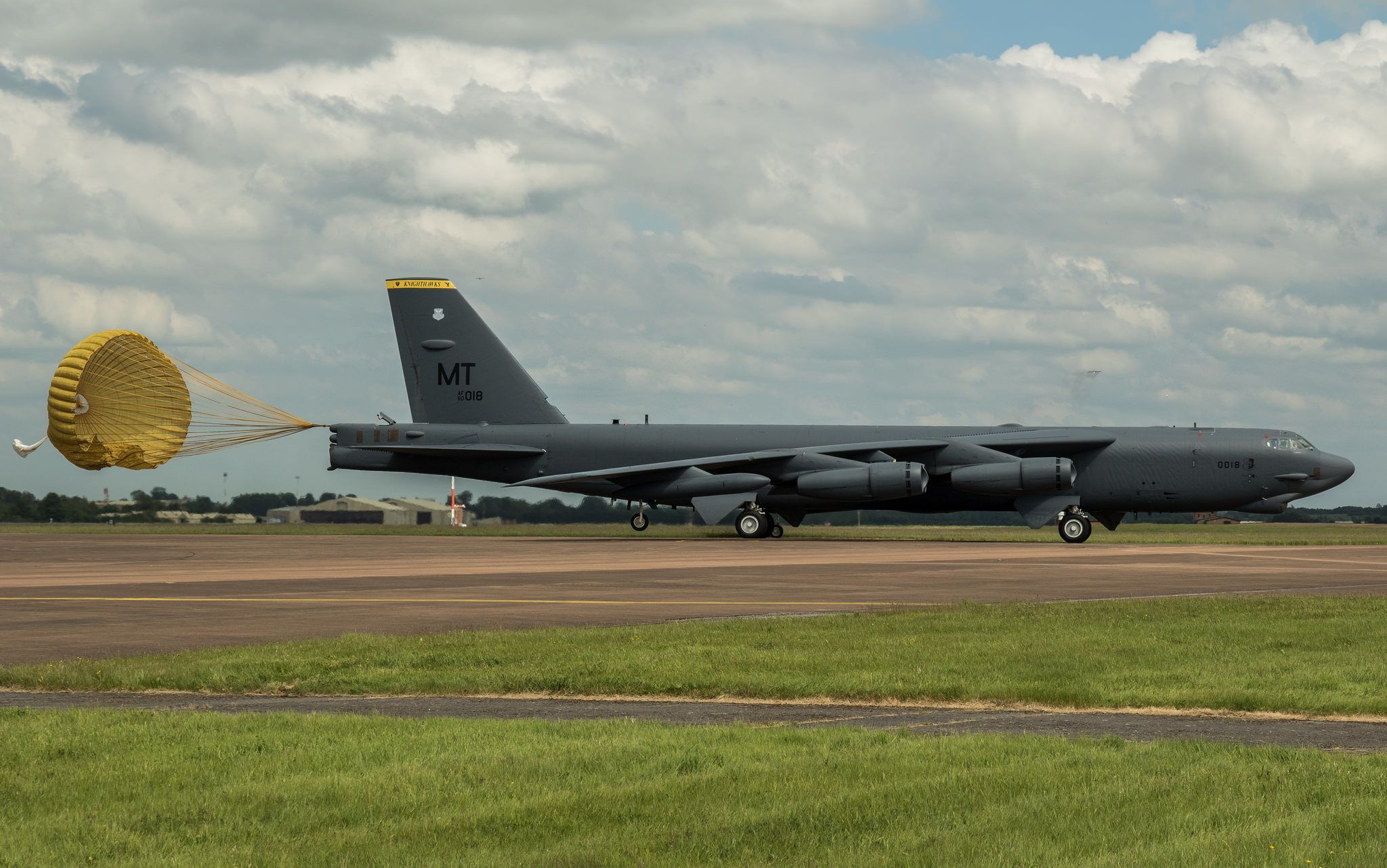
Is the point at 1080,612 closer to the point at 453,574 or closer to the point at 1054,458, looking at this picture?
the point at 453,574

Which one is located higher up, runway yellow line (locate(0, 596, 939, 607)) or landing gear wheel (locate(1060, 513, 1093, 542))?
landing gear wheel (locate(1060, 513, 1093, 542))

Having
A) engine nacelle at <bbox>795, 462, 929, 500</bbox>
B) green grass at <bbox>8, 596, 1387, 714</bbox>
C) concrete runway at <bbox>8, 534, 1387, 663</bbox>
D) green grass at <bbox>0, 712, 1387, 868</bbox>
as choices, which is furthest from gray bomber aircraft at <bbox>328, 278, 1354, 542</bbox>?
green grass at <bbox>0, 712, 1387, 868</bbox>

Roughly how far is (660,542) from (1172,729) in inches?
1228

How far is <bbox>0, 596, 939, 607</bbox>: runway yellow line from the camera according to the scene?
58.9ft

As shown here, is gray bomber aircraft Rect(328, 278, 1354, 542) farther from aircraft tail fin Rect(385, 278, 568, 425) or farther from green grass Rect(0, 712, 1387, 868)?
green grass Rect(0, 712, 1387, 868)

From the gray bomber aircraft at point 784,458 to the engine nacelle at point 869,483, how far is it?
4 centimetres

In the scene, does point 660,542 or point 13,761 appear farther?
point 660,542

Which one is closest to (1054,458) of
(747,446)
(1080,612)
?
(747,446)

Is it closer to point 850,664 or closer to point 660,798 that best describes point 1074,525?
point 850,664

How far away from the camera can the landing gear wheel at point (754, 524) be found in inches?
1630

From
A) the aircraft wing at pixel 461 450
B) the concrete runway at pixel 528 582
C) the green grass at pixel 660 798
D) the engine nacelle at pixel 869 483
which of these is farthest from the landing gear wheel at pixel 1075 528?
the green grass at pixel 660 798

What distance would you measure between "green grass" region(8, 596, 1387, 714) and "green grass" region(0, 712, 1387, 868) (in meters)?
2.11

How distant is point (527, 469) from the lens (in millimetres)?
42875

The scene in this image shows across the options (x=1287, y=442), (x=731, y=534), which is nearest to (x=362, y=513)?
(x=731, y=534)
